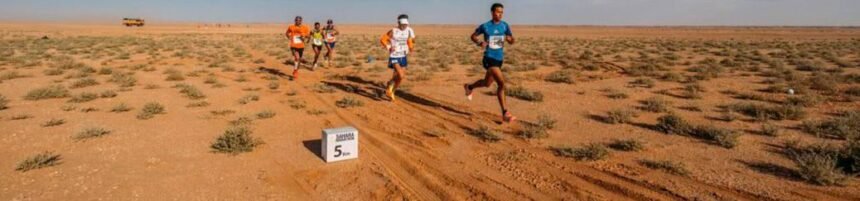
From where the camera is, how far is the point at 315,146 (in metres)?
6.02

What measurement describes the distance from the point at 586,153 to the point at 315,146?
10.9 ft

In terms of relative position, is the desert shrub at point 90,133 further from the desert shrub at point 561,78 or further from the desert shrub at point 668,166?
the desert shrub at point 561,78

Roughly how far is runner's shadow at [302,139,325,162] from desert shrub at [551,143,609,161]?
2.85m

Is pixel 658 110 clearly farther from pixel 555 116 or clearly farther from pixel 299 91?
pixel 299 91

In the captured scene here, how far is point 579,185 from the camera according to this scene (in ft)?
15.0

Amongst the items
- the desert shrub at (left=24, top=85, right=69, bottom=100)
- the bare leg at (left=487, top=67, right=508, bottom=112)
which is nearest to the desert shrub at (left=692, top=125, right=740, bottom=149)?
the bare leg at (left=487, top=67, right=508, bottom=112)

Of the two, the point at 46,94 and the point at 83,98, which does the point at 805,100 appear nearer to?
the point at 83,98

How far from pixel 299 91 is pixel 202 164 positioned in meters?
5.87

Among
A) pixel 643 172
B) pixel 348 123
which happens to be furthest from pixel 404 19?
pixel 643 172

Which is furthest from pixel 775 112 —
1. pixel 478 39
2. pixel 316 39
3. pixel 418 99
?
pixel 316 39

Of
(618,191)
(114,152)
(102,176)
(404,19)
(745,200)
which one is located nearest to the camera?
(745,200)

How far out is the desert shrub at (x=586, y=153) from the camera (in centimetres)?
541

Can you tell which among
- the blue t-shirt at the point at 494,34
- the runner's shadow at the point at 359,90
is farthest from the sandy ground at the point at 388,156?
the blue t-shirt at the point at 494,34

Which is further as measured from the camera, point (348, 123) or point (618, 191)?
point (348, 123)
